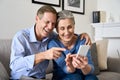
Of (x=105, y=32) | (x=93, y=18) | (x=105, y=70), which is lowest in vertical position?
(x=105, y=70)

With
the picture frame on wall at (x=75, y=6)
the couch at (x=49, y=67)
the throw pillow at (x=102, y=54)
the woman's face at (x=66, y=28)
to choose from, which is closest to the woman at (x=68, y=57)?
the woman's face at (x=66, y=28)

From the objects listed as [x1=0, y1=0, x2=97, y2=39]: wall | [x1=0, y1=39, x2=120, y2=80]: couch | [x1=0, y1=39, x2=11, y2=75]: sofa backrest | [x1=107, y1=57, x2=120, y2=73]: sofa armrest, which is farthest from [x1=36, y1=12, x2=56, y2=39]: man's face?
[x1=107, y1=57, x2=120, y2=73]: sofa armrest

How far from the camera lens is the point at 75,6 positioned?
3.29 meters

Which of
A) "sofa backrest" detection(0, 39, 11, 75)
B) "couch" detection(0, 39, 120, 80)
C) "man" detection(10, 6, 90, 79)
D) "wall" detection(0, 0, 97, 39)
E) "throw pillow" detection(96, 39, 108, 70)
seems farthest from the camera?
"throw pillow" detection(96, 39, 108, 70)

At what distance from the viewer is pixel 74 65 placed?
1.34 meters

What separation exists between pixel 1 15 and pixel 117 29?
1834 millimetres

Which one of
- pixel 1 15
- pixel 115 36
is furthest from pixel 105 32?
pixel 1 15

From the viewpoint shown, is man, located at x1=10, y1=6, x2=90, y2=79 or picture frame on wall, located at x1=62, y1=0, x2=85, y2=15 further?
picture frame on wall, located at x1=62, y1=0, x2=85, y2=15

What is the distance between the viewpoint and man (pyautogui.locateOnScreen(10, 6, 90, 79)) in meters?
1.35

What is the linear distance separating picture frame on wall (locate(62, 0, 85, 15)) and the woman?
1638 mm

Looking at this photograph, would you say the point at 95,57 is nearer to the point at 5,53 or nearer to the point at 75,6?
the point at 75,6

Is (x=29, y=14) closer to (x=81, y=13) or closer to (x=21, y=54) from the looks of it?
(x=81, y=13)

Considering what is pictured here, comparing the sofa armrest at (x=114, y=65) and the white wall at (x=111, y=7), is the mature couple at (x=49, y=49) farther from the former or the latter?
the white wall at (x=111, y=7)

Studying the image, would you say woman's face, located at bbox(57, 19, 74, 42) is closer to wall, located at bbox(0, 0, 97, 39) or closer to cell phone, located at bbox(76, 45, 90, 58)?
cell phone, located at bbox(76, 45, 90, 58)
